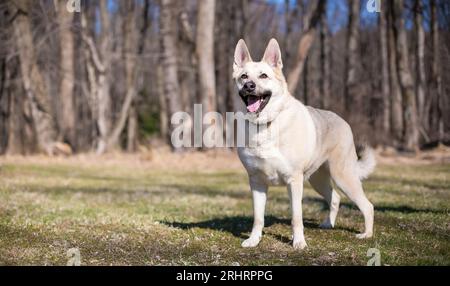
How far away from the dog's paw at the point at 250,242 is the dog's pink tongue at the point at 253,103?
143 centimetres

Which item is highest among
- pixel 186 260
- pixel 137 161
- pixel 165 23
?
pixel 165 23

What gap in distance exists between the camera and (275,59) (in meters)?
6.61

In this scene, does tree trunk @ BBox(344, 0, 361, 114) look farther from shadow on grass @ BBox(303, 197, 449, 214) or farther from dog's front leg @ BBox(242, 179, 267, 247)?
dog's front leg @ BBox(242, 179, 267, 247)

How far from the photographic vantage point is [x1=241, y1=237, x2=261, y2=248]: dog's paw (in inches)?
244

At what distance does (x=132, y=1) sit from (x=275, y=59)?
23099 mm

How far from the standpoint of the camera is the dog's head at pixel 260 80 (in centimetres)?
618

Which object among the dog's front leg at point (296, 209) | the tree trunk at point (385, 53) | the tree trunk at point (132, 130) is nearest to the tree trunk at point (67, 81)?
the tree trunk at point (132, 130)

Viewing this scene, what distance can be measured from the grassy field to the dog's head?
1557 mm

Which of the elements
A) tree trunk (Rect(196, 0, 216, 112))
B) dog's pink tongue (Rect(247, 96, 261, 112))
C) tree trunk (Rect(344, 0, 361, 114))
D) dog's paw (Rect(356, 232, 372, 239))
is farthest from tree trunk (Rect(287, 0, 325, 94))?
dog's pink tongue (Rect(247, 96, 261, 112))

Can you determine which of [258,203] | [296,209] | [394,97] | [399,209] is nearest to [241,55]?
[258,203]

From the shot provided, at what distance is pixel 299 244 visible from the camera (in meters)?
6.07

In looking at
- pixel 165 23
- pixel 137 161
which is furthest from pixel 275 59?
pixel 165 23
